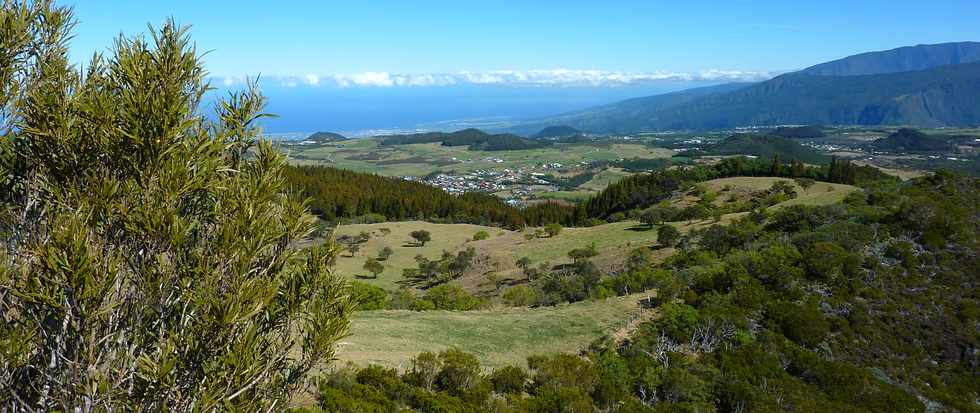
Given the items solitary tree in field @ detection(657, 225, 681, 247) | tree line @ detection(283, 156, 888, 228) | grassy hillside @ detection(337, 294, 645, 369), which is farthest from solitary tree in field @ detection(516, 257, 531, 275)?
tree line @ detection(283, 156, 888, 228)

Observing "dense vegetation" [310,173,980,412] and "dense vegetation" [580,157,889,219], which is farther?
"dense vegetation" [580,157,889,219]

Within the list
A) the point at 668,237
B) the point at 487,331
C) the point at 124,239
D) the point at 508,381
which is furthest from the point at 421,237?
→ the point at 124,239

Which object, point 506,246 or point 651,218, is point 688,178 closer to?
point 651,218

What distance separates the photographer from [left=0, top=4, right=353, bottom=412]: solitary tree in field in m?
4.59

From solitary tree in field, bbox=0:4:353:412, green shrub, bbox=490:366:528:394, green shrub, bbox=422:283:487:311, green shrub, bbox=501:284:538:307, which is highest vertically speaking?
solitary tree in field, bbox=0:4:353:412

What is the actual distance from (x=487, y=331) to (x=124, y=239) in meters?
17.5

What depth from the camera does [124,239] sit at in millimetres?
4906

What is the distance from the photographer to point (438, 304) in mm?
29688

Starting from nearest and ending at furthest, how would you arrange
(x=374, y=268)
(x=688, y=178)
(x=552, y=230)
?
(x=374, y=268) → (x=552, y=230) → (x=688, y=178)

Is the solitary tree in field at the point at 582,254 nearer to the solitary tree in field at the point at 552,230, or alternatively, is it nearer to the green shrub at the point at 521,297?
the green shrub at the point at 521,297

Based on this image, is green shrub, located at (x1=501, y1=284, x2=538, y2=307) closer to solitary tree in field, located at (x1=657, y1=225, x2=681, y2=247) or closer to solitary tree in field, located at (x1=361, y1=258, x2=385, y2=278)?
solitary tree in field, located at (x1=657, y1=225, x2=681, y2=247)

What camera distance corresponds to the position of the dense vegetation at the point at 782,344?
14.9 metres

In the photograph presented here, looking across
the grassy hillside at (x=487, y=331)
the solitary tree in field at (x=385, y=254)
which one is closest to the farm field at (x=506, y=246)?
the solitary tree in field at (x=385, y=254)

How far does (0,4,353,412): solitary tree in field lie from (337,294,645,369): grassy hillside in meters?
11.4
